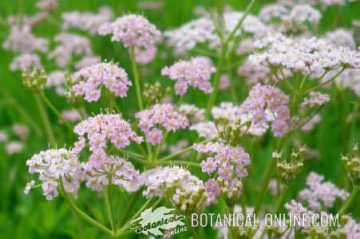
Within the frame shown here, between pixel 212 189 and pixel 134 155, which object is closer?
pixel 212 189

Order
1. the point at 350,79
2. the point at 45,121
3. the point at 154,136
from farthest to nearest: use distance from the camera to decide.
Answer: the point at 350,79
the point at 45,121
the point at 154,136

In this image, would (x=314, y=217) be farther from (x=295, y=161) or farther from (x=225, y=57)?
(x=225, y=57)

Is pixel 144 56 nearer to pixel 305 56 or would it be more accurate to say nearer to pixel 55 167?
pixel 305 56

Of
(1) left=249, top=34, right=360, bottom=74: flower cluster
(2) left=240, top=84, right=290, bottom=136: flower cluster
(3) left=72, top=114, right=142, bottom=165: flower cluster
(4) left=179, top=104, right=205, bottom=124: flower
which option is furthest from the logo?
(4) left=179, top=104, right=205, bottom=124: flower

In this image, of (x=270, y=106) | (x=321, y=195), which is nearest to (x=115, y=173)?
(x=270, y=106)

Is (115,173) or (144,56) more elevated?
(144,56)

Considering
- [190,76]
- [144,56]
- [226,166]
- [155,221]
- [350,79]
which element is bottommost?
[155,221]

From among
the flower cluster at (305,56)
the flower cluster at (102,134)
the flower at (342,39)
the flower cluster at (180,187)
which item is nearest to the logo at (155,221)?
the flower cluster at (180,187)
